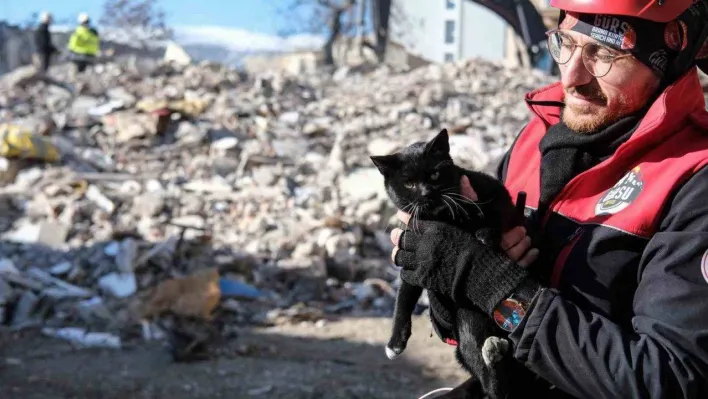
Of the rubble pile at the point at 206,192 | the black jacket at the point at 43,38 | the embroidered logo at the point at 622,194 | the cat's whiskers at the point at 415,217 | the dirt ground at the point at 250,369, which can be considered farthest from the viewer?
the black jacket at the point at 43,38

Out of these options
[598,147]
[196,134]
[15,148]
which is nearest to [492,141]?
[196,134]

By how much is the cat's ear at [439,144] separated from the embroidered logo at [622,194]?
→ 55 centimetres

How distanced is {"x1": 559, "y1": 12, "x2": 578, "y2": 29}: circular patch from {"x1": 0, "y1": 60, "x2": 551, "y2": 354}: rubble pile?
5.54ft

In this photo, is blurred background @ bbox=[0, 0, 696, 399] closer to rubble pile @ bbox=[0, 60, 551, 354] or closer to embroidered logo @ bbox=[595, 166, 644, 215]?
rubble pile @ bbox=[0, 60, 551, 354]

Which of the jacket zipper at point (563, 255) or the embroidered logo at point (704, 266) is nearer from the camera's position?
the embroidered logo at point (704, 266)

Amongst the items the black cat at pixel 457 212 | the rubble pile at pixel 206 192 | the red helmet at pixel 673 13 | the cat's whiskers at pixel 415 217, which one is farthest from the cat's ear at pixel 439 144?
the rubble pile at pixel 206 192

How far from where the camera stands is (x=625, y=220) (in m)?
1.70

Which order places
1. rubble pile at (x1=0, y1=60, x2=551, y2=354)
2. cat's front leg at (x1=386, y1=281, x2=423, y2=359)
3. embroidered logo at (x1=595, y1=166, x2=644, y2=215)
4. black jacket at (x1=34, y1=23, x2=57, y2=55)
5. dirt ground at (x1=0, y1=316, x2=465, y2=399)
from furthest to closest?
1. black jacket at (x1=34, y1=23, x2=57, y2=55)
2. rubble pile at (x1=0, y1=60, x2=551, y2=354)
3. dirt ground at (x1=0, y1=316, x2=465, y2=399)
4. cat's front leg at (x1=386, y1=281, x2=423, y2=359)
5. embroidered logo at (x1=595, y1=166, x2=644, y2=215)

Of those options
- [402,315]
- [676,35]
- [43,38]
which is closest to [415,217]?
[402,315]

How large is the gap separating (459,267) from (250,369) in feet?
14.5

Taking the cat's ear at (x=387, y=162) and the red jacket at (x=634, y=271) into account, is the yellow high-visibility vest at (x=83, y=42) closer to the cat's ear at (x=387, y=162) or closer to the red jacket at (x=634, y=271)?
the cat's ear at (x=387, y=162)

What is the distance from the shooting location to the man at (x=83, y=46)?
777 inches

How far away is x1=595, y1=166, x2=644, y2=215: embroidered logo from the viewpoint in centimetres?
173

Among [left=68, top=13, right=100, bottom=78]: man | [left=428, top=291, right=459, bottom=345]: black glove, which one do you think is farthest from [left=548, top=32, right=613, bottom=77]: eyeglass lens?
[left=68, top=13, right=100, bottom=78]: man
